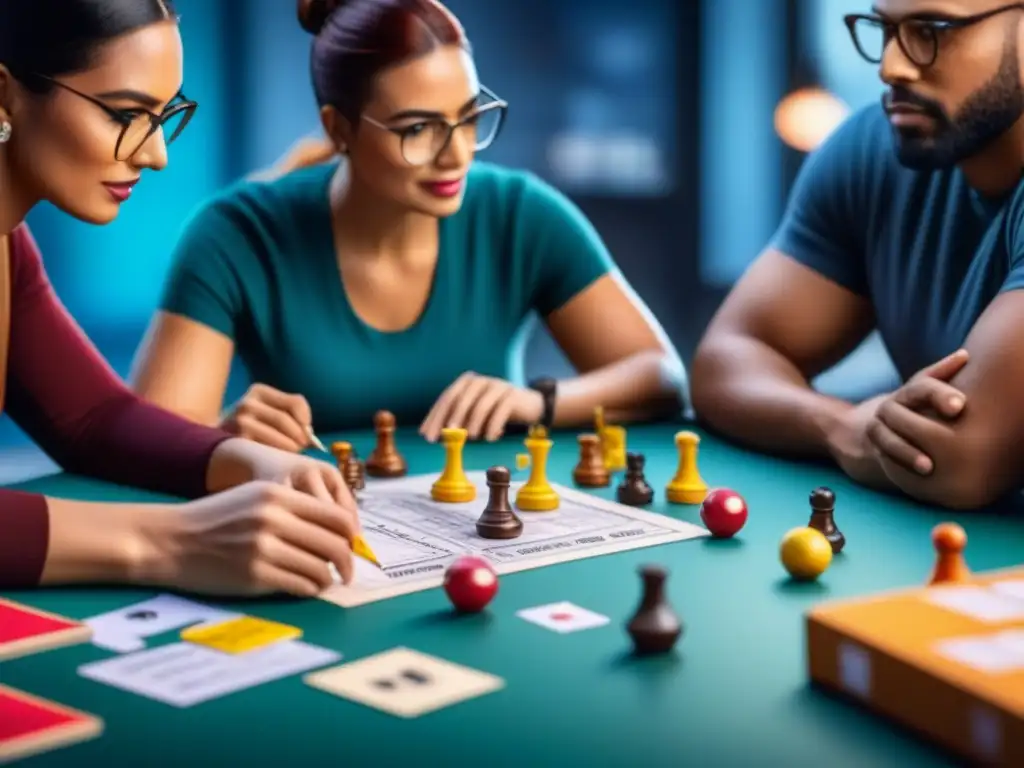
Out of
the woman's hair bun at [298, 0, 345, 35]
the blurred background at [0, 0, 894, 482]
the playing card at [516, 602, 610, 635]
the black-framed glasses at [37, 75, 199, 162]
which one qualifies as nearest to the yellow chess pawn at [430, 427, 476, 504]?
the playing card at [516, 602, 610, 635]

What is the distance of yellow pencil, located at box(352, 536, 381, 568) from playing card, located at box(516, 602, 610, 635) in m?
0.21

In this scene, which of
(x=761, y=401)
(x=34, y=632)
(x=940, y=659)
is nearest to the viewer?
(x=940, y=659)

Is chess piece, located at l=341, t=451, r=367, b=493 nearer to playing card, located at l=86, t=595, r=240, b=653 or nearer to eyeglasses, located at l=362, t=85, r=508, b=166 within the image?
playing card, located at l=86, t=595, r=240, b=653

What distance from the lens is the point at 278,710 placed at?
1077 millimetres

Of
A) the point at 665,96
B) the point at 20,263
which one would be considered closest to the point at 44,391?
the point at 20,263

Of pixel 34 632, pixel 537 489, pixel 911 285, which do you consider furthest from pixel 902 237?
pixel 34 632

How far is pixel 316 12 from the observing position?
2391 mm

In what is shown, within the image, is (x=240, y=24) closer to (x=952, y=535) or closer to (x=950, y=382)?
(x=950, y=382)

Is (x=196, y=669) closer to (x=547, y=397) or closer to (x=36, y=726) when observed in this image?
(x=36, y=726)

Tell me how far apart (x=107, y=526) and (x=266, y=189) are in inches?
47.2

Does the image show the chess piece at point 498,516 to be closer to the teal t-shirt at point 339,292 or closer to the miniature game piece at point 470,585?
the miniature game piece at point 470,585

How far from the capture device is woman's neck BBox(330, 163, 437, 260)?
2.43 meters

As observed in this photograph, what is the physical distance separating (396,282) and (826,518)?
1.15 meters

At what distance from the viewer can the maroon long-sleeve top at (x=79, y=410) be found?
1.86m
